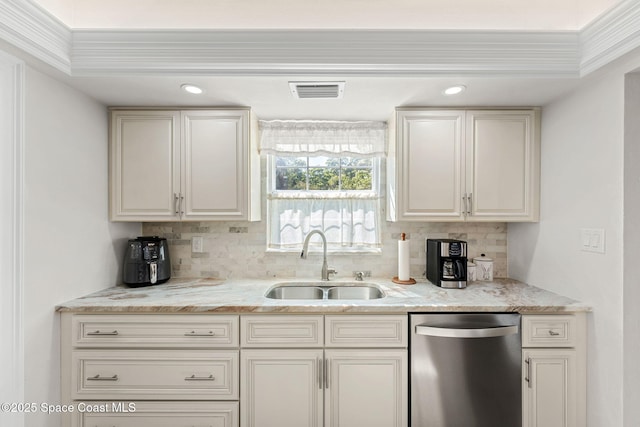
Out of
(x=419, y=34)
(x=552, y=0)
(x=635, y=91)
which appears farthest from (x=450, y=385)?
(x=552, y=0)

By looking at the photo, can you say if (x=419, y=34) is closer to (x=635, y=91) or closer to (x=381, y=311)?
(x=635, y=91)

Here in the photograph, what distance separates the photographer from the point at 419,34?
1708 mm

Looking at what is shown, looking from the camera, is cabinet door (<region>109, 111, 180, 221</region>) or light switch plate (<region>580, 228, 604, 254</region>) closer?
light switch plate (<region>580, 228, 604, 254</region>)

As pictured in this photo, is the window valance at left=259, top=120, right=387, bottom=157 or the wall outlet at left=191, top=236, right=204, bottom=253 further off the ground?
the window valance at left=259, top=120, right=387, bottom=157

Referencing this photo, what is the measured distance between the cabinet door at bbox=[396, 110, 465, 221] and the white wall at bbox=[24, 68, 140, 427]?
1957 mm

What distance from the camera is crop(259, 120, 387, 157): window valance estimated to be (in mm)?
2549

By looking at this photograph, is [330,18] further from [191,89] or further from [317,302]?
[317,302]

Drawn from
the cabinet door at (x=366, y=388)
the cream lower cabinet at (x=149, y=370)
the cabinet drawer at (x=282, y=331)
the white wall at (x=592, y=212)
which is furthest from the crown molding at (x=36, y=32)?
the white wall at (x=592, y=212)

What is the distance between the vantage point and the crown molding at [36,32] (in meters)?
1.38

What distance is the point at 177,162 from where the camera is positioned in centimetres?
222

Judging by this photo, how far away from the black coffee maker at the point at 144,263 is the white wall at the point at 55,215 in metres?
0.15

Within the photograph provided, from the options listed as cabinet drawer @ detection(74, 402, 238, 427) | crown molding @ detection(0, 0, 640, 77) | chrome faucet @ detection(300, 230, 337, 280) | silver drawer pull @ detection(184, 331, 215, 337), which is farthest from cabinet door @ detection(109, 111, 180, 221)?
cabinet drawer @ detection(74, 402, 238, 427)

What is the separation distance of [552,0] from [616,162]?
3.13ft

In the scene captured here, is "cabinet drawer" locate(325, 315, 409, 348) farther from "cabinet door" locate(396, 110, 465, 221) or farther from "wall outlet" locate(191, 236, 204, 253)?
"wall outlet" locate(191, 236, 204, 253)
